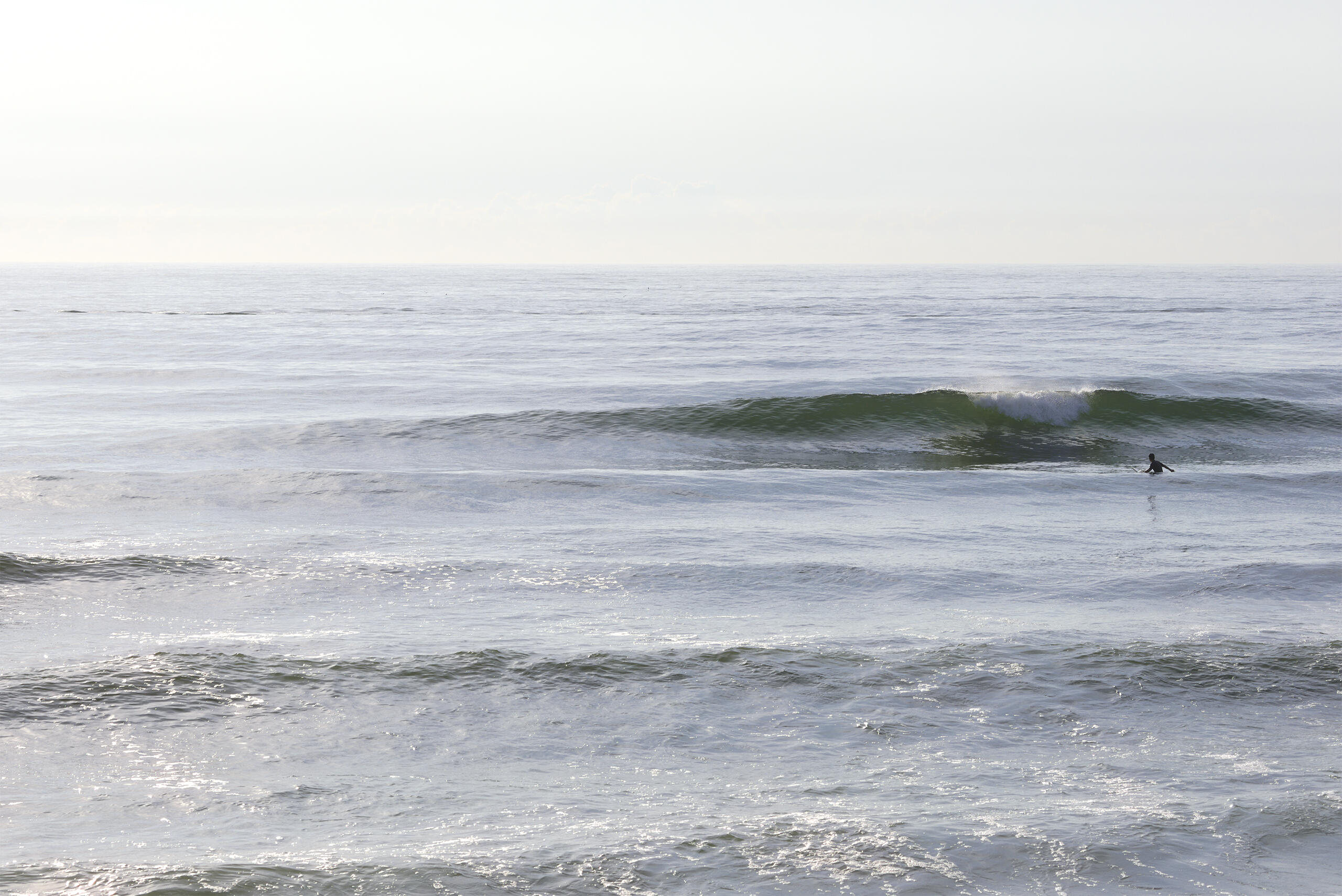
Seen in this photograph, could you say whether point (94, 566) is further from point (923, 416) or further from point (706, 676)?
point (923, 416)

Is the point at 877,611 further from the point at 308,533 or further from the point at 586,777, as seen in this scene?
the point at 308,533

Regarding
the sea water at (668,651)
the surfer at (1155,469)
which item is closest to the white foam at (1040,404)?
the sea water at (668,651)

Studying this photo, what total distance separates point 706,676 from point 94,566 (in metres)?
8.60

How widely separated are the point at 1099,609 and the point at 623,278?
17677 cm

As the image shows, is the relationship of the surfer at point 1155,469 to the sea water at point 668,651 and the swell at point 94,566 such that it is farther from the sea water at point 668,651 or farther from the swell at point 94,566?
the swell at point 94,566

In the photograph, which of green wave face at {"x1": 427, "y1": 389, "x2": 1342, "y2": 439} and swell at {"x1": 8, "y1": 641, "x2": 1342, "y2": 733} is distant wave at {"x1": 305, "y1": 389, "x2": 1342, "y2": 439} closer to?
green wave face at {"x1": 427, "y1": 389, "x2": 1342, "y2": 439}

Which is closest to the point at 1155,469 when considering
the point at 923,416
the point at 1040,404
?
the point at 923,416

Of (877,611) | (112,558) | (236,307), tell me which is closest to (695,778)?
(877,611)

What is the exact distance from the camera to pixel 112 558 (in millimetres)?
13445

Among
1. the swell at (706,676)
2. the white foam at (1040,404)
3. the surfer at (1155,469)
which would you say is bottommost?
the swell at (706,676)

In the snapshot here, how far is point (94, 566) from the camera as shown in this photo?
13133mm

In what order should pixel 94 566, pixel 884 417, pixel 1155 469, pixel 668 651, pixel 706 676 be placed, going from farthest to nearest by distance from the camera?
pixel 884 417
pixel 1155 469
pixel 94 566
pixel 668 651
pixel 706 676

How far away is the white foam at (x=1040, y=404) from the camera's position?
28.9 metres

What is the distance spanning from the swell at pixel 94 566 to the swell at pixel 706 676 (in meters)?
3.49
